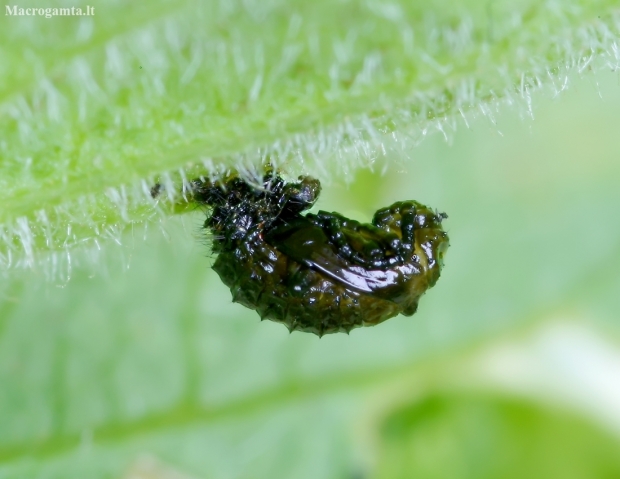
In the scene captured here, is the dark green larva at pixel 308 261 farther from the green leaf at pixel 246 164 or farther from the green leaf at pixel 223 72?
the green leaf at pixel 223 72

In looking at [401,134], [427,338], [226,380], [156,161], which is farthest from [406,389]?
[156,161]

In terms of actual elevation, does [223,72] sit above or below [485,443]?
above

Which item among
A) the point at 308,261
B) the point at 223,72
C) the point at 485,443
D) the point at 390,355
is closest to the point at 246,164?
the point at 223,72

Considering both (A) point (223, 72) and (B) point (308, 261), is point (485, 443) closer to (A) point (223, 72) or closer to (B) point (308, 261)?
(B) point (308, 261)

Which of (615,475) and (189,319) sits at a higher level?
(189,319)

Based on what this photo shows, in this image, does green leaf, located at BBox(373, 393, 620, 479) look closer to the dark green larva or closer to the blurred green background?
the blurred green background

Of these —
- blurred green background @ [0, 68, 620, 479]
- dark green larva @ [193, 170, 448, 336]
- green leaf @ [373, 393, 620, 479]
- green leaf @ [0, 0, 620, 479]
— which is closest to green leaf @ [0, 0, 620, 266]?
green leaf @ [0, 0, 620, 479]

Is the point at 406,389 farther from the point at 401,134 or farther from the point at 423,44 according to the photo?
the point at 423,44
